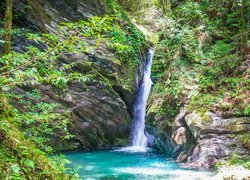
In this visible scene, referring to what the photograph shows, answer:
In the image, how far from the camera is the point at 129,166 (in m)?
9.05

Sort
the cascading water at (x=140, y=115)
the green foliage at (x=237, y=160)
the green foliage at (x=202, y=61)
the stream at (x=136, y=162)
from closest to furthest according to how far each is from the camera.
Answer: the green foliage at (x=237, y=160), the stream at (x=136, y=162), the green foliage at (x=202, y=61), the cascading water at (x=140, y=115)

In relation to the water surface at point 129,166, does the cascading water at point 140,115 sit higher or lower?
higher

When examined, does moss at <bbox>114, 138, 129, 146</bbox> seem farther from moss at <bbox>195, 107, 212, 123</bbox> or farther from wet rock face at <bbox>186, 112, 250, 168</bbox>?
moss at <bbox>195, 107, 212, 123</bbox>

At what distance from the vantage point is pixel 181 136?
32.0ft

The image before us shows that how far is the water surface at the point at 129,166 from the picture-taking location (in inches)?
293

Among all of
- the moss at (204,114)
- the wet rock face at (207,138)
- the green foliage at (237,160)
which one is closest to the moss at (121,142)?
the wet rock face at (207,138)

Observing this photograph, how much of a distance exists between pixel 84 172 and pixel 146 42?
9.39 meters

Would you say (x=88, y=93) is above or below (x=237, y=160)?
above

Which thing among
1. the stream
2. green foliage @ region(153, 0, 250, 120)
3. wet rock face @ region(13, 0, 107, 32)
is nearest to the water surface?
the stream

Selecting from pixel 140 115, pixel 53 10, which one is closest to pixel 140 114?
pixel 140 115

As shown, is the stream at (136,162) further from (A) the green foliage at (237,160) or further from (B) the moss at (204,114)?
(B) the moss at (204,114)

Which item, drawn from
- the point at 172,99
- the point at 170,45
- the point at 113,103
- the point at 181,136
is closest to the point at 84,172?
the point at 181,136

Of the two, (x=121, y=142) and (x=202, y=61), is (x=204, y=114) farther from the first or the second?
(x=121, y=142)

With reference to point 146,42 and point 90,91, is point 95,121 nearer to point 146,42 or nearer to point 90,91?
point 90,91
